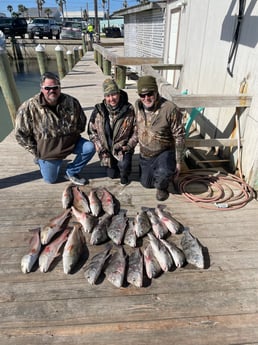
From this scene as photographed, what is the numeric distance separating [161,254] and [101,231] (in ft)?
2.32

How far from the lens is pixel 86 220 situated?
9.96 ft

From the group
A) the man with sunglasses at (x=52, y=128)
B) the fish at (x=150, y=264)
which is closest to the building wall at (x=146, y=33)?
the man with sunglasses at (x=52, y=128)

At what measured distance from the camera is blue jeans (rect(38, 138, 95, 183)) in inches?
149

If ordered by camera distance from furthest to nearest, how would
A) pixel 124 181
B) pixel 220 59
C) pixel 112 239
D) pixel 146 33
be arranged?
pixel 146 33 → pixel 220 59 → pixel 124 181 → pixel 112 239

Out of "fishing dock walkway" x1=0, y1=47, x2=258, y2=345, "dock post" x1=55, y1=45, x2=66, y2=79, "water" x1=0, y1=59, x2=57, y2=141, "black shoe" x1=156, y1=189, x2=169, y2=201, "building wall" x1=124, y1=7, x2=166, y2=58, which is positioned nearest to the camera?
"fishing dock walkway" x1=0, y1=47, x2=258, y2=345

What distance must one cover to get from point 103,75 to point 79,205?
11.4 meters

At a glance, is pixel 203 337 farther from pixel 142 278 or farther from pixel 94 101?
pixel 94 101

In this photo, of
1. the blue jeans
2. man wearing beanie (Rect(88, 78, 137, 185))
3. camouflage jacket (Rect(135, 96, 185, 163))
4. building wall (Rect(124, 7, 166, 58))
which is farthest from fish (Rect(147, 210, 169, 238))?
building wall (Rect(124, 7, 166, 58))

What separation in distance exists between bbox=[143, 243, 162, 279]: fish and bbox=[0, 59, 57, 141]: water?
34.0 feet

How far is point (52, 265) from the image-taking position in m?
2.56

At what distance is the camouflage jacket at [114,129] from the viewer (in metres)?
3.48

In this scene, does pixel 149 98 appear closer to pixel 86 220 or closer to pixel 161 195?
pixel 161 195

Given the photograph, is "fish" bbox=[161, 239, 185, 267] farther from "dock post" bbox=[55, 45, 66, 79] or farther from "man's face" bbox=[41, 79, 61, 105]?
"dock post" bbox=[55, 45, 66, 79]

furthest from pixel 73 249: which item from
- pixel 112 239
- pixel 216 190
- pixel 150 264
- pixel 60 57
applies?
pixel 60 57
